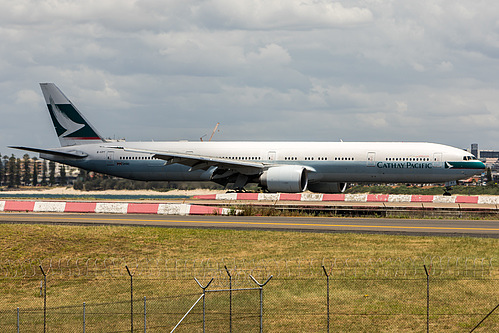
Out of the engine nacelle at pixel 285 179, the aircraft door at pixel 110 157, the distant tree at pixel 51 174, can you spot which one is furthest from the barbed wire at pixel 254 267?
the distant tree at pixel 51 174

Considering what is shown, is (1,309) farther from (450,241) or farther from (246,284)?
(450,241)

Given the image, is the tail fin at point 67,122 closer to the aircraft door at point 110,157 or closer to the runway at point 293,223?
the aircraft door at point 110,157

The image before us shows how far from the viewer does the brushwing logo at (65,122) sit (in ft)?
194

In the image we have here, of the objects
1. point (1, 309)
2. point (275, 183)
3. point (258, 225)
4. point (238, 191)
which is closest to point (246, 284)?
point (1, 309)

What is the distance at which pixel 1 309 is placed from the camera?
2111cm

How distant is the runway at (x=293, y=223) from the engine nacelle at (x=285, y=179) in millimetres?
8937

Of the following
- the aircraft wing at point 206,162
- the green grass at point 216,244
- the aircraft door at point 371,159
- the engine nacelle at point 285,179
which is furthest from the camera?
the aircraft wing at point 206,162

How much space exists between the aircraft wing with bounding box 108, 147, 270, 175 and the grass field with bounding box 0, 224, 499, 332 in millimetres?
17568

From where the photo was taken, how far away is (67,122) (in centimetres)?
5928

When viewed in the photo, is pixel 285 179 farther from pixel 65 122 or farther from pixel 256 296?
pixel 256 296

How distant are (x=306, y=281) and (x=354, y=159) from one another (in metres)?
28.7

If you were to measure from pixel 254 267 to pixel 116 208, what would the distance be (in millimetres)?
21735

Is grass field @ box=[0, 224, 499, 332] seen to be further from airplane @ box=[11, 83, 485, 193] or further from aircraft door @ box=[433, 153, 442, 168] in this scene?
aircraft door @ box=[433, 153, 442, 168]

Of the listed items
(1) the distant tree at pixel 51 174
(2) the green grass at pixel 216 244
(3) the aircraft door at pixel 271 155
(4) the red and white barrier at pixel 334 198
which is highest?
(1) the distant tree at pixel 51 174
